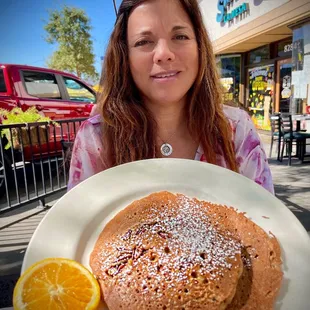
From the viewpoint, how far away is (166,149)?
5.12 ft

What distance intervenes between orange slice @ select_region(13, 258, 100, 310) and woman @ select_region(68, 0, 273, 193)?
649 millimetres

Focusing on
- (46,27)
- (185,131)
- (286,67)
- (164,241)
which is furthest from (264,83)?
(46,27)

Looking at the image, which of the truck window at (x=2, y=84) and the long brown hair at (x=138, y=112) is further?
the truck window at (x=2, y=84)

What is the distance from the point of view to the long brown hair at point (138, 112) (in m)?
1.46

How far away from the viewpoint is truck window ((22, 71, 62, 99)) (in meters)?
6.00

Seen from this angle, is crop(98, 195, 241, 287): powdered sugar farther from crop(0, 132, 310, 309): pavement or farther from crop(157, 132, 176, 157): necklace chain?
crop(0, 132, 310, 309): pavement

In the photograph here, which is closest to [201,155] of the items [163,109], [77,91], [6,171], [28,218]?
[163,109]

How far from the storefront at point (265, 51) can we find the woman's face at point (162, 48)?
4998 millimetres

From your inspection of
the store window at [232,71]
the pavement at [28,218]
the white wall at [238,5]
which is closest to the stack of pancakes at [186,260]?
the pavement at [28,218]

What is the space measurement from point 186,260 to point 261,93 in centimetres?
1114

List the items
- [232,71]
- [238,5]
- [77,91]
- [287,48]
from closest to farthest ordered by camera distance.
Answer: [77,91], [287,48], [238,5], [232,71]

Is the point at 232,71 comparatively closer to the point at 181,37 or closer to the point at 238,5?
the point at 238,5

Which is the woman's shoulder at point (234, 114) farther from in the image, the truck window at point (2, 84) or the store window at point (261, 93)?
the store window at point (261, 93)

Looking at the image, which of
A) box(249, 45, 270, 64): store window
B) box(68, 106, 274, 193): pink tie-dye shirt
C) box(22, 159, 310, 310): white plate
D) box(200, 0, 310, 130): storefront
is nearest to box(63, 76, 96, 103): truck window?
box(200, 0, 310, 130): storefront
